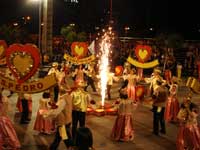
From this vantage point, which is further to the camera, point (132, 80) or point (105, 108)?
point (132, 80)

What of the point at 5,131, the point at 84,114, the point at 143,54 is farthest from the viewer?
the point at 143,54

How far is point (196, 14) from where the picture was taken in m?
46.7

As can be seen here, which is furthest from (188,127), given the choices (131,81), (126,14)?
(126,14)

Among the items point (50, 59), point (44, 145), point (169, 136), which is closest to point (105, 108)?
point (169, 136)

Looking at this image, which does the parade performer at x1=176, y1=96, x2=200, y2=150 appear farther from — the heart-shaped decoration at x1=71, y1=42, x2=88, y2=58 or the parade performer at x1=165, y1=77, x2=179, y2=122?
the heart-shaped decoration at x1=71, y1=42, x2=88, y2=58

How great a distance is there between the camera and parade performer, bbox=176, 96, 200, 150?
9.95 metres

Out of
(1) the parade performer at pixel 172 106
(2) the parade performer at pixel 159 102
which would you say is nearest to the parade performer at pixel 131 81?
(1) the parade performer at pixel 172 106

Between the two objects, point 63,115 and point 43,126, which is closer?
point 63,115

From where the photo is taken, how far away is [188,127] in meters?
10.1

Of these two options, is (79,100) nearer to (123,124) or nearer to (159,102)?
(123,124)

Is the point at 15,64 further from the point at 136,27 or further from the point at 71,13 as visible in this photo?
the point at 71,13

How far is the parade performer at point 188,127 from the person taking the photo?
995 cm

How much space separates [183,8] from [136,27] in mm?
8362

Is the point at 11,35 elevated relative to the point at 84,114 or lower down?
elevated
